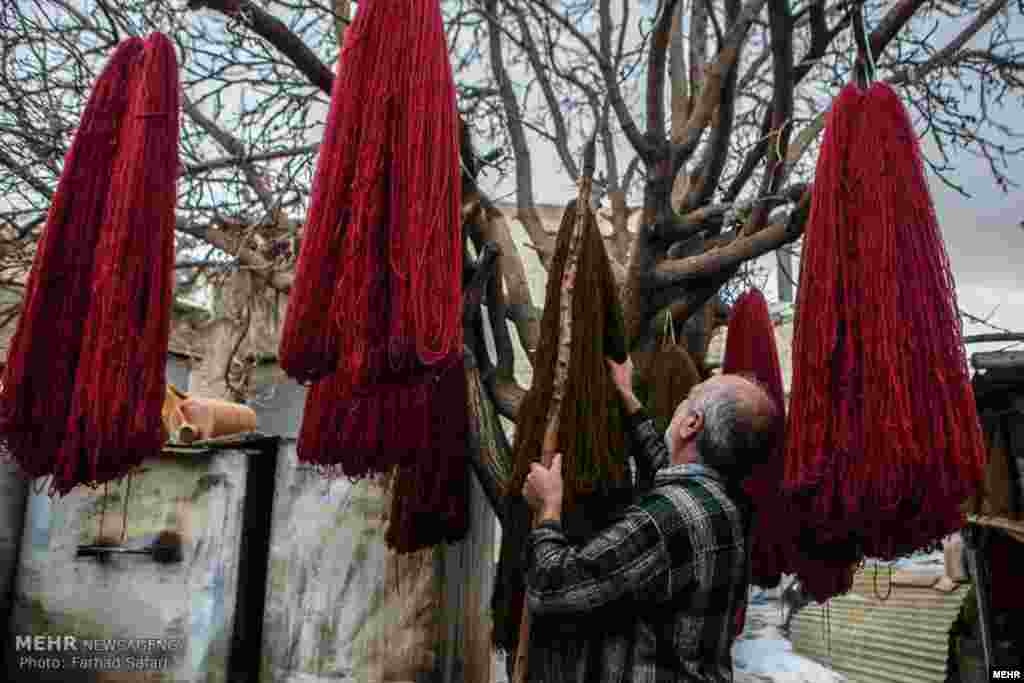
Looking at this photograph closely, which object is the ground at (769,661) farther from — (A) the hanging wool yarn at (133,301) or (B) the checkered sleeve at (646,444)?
(A) the hanging wool yarn at (133,301)

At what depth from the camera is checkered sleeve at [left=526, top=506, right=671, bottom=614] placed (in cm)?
145

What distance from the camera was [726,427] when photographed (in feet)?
5.34

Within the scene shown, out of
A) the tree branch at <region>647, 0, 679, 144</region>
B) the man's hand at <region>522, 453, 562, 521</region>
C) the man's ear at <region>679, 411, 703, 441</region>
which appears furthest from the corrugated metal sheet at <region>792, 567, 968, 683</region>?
the man's hand at <region>522, 453, 562, 521</region>

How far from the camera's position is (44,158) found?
3.59 meters

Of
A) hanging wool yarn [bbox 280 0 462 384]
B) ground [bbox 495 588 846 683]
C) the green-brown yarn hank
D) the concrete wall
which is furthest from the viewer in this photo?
ground [bbox 495 588 846 683]

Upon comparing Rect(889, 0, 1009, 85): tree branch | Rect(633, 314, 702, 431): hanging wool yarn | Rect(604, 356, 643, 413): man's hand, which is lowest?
Rect(604, 356, 643, 413): man's hand

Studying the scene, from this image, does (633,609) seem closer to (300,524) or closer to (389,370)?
(389,370)

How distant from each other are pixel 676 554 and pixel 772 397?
962mm

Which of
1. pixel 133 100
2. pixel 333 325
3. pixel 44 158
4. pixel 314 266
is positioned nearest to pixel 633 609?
→ pixel 333 325

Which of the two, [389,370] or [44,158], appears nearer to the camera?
[389,370]

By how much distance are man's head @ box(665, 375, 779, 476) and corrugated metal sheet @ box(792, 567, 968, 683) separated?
4.07 m

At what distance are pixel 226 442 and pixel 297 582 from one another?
72 centimetres

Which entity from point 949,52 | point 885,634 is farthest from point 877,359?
point 885,634

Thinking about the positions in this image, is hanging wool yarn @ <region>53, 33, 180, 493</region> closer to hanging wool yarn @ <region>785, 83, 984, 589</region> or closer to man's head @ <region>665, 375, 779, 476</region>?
man's head @ <region>665, 375, 779, 476</region>
